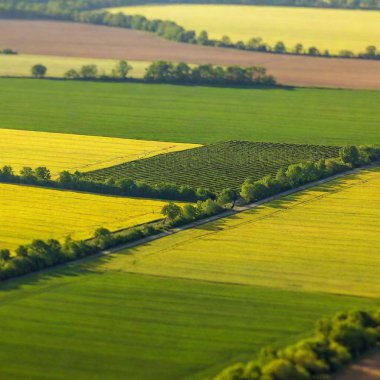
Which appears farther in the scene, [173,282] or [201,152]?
[201,152]

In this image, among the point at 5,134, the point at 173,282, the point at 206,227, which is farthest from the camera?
the point at 5,134

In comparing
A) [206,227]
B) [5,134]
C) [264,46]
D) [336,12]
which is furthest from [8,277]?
[336,12]

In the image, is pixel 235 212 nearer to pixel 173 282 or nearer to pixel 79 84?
pixel 173 282

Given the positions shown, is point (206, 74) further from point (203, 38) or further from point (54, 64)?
point (203, 38)

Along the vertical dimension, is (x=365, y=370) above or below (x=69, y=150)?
below

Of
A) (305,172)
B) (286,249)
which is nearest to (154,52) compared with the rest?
(305,172)

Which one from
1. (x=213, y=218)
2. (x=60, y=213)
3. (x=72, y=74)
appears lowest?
(x=60, y=213)
